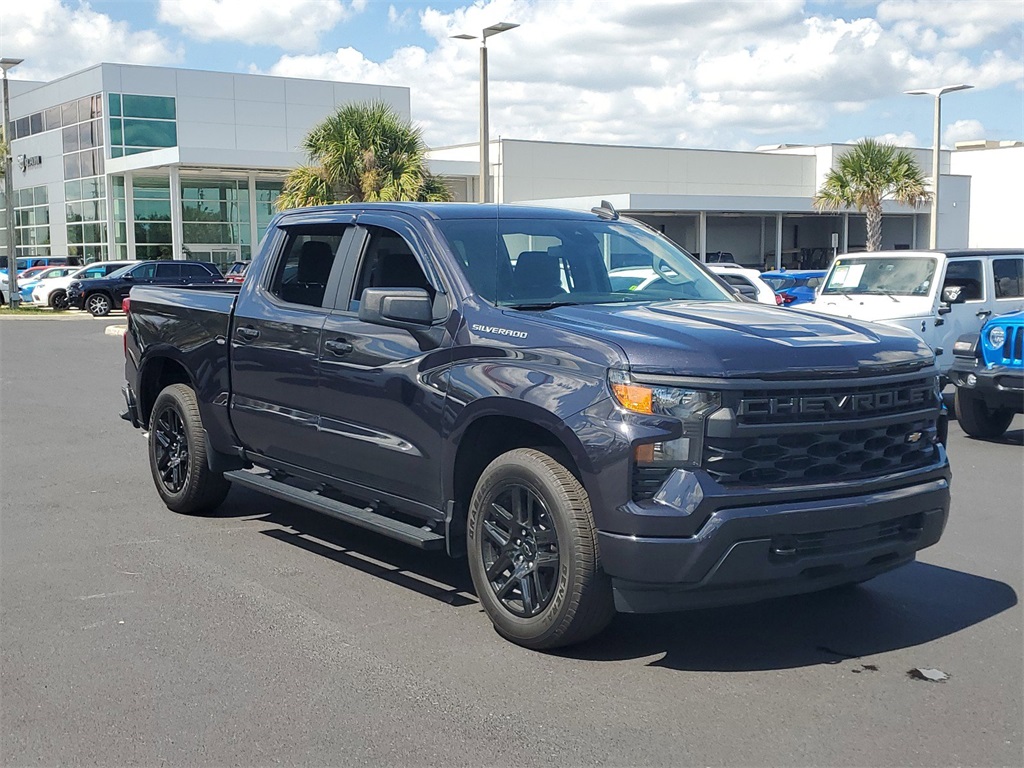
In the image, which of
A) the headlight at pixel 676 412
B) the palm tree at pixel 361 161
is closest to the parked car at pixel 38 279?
the palm tree at pixel 361 161

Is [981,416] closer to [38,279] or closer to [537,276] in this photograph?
[537,276]

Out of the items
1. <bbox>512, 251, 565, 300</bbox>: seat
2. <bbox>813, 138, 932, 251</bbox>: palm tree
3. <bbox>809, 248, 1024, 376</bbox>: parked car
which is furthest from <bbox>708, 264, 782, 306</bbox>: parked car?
<bbox>813, 138, 932, 251</bbox>: palm tree

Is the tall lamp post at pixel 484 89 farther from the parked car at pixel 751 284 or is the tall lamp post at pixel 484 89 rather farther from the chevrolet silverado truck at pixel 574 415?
the chevrolet silverado truck at pixel 574 415

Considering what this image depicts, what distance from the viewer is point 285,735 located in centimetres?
416

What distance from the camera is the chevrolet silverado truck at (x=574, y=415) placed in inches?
179

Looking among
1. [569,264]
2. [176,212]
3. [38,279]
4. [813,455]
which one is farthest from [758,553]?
[176,212]

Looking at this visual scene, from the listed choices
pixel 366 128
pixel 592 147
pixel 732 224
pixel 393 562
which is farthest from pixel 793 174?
pixel 393 562

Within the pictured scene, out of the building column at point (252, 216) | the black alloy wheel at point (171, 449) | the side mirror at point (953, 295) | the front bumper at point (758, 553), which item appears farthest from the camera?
the building column at point (252, 216)

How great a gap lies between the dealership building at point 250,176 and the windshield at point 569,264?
122 ft

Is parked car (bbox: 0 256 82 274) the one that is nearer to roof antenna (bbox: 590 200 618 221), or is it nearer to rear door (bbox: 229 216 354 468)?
rear door (bbox: 229 216 354 468)

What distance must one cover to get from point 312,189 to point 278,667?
2513cm

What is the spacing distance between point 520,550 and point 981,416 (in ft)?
25.9

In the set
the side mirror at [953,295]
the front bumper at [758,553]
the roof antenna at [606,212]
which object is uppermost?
the roof antenna at [606,212]

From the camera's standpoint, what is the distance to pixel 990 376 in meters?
10.6
